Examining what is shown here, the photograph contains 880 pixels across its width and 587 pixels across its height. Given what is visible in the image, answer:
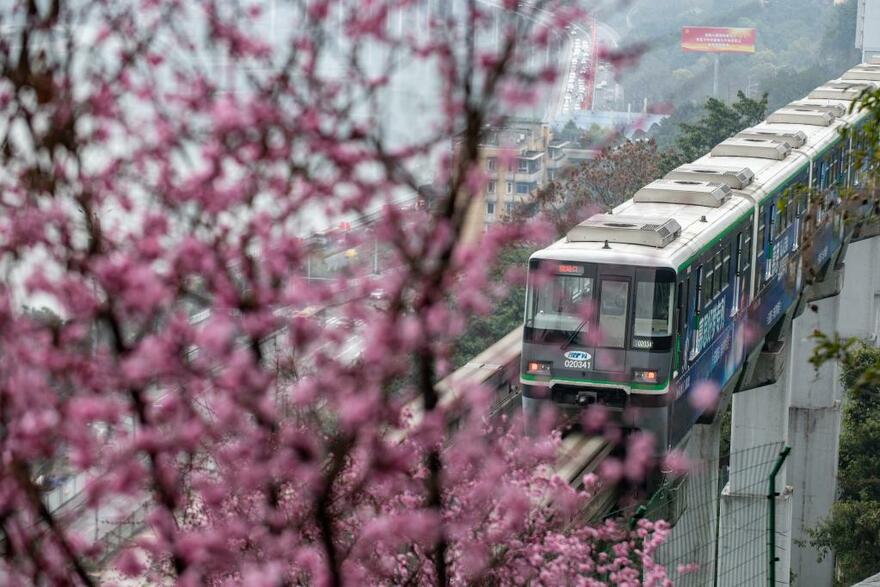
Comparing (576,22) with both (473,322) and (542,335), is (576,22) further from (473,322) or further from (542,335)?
(473,322)

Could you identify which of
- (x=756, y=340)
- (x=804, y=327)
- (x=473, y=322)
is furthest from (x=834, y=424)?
(x=756, y=340)

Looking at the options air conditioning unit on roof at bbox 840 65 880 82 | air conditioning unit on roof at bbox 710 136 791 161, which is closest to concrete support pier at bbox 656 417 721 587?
air conditioning unit on roof at bbox 710 136 791 161

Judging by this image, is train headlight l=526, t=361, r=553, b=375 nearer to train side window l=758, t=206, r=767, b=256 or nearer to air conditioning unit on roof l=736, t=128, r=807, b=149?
train side window l=758, t=206, r=767, b=256

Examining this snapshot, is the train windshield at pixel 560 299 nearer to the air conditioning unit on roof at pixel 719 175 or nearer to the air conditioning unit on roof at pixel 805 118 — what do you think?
the air conditioning unit on roof at pixel 719 175

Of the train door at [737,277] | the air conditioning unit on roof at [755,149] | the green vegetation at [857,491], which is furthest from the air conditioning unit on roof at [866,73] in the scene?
the train door at [737,277]

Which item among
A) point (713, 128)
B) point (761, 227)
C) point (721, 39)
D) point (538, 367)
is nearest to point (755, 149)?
point (761, 227)

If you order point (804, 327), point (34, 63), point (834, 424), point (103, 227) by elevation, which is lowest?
point (834, 424)
